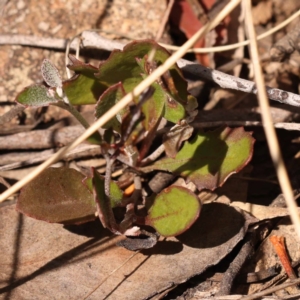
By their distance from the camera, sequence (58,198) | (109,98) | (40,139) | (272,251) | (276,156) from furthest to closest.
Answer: (40,139) → (272,251) → (58,198) → (109,98) → (276,156)

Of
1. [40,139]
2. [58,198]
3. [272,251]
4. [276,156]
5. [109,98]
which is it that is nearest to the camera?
[276,156]

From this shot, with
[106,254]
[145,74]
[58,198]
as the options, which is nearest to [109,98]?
[145,74]

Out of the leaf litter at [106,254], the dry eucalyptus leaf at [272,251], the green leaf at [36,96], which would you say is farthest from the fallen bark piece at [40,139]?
the dry eucalyptus leaf at [272,251]

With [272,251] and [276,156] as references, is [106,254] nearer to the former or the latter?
[272,251]

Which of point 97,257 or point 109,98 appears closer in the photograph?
point 109,98

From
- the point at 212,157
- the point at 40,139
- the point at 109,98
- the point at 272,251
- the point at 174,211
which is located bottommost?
the point at 272,251

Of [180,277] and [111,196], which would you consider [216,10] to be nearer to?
[111,196]

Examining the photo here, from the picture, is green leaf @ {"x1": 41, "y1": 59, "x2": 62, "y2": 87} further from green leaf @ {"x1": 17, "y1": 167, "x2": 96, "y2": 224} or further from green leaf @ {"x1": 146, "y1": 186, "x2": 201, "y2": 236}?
green leaf @ {"x1": 146, "y1": 186, "x2": 201, "y2": 236}

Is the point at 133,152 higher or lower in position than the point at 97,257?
higher
